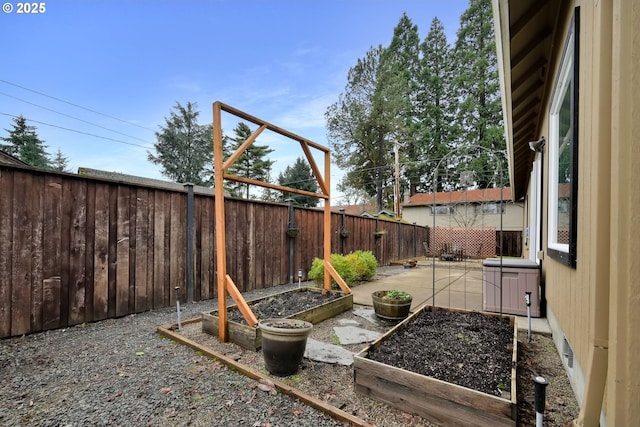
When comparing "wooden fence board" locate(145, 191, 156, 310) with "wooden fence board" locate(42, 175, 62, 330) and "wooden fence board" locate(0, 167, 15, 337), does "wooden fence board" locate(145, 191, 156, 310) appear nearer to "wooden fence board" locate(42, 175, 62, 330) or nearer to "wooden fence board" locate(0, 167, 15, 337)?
"wooden fence board" locate(42, 175, 62, 330)

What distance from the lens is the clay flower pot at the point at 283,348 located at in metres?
2.25

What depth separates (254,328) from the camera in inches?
112

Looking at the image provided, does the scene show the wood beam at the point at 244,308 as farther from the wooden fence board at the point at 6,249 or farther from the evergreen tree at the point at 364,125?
the evergreen tree at the point at 364,125

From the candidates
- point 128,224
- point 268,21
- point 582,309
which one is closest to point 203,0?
point 268,21

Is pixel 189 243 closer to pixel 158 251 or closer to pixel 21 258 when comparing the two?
pixel 158 251

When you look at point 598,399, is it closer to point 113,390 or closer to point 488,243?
point 113,390

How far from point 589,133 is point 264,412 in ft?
8.44

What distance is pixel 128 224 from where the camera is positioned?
151 inches

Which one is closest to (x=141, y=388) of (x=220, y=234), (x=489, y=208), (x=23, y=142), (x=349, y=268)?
(x=220, y=234)

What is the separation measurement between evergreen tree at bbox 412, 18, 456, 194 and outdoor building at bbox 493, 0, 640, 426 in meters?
20.7

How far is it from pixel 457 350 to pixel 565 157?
192cm

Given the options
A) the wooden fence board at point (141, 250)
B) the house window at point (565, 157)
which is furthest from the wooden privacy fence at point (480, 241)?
the wooden fence board at point (141, 250)

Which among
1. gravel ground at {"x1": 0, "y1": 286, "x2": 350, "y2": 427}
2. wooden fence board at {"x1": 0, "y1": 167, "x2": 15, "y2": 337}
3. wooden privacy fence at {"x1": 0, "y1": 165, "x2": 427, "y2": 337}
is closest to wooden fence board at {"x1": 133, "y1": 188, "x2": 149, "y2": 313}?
wooden privacy fence at {"x1": 0, "y1": 165, "x2": 427, "y2": 337}

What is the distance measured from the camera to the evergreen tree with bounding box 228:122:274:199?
81.8 feet
